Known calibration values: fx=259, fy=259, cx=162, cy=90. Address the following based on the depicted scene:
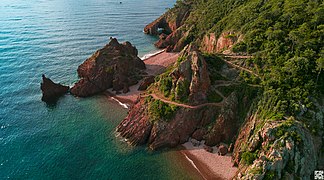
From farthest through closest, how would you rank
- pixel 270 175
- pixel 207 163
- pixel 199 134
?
1. pixel 199 134
2. pixel 207 163
3. pixel 270 175

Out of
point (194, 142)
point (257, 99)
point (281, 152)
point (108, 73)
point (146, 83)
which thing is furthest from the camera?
point (108, 73)

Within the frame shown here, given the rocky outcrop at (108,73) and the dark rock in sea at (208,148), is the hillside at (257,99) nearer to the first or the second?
the dark rock in sea at (208,148)

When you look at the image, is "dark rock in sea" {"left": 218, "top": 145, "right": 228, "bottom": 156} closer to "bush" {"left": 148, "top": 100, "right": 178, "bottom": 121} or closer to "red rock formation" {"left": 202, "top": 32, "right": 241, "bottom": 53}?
"bush" {"left": 148, "top": 100, "right": 178, "bottom": 121}

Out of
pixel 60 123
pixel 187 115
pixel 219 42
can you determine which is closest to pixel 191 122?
pixel 187 115

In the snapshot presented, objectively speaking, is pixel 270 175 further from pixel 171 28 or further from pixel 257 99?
pixel 171 28

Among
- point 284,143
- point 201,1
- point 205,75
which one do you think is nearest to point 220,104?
point 205,75

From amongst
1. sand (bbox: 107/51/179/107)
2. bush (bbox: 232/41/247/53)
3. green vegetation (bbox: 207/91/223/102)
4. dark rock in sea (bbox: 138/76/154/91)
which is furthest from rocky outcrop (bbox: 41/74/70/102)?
bush (bbox: 232/41/247/53)

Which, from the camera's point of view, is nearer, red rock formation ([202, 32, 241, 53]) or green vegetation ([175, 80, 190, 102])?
green vegetation ([175, 80, 190, 102])
